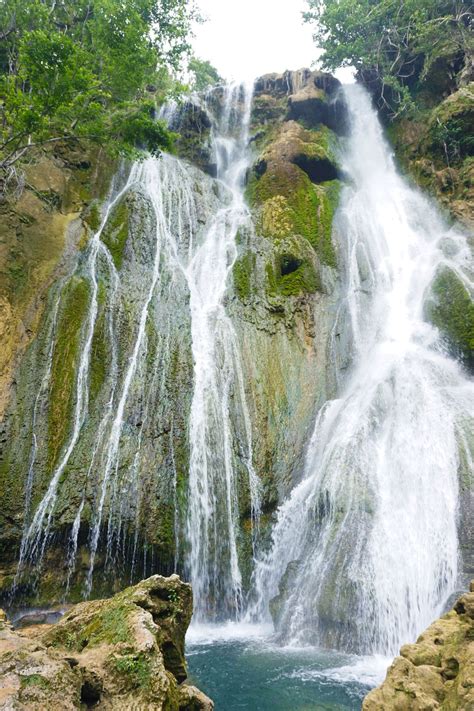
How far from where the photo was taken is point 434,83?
23016mm

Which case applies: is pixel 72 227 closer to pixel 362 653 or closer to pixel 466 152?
pixel 362 653

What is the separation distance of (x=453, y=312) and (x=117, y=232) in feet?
36.6

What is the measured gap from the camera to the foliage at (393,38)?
2206 cm

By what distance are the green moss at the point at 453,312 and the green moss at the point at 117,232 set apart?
1006cm

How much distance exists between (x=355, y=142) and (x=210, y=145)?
7.71 m

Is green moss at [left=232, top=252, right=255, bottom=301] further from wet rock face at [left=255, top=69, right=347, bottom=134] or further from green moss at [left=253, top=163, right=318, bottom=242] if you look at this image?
wet rock face at [left=255, top=69, right=347, bottom=134]

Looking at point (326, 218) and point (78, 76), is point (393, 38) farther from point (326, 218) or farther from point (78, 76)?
point (78, 76)

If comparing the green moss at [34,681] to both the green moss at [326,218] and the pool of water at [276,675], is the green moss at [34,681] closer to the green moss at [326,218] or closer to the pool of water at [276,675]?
the pool of water at [276,675]

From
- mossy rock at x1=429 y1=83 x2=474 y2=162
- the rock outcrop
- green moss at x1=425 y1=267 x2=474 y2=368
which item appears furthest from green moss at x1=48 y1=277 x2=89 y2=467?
mossy rock at x1=429 y1=83 x2=474 y2=162

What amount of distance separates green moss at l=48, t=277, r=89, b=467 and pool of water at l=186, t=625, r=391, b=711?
5407 mm

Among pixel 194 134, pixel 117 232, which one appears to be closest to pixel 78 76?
pixel 117 232

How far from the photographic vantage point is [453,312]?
13938 millimetres

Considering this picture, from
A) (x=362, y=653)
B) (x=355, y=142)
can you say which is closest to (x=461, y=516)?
(x=362, y=653)

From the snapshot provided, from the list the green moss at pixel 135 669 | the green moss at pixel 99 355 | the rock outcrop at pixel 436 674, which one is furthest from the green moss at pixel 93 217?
the rock outcrop at pixel 436 674
